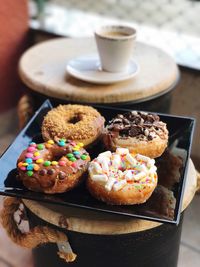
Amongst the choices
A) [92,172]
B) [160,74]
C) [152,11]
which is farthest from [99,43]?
[152,11]

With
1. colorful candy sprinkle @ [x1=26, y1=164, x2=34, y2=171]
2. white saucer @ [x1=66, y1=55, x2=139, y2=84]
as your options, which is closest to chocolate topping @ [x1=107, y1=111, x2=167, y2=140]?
colorful candy sprinkle @ [x1=26, y1=164, x2=34, y2=171]

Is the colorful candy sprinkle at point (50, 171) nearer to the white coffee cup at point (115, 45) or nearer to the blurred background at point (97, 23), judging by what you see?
the white coffee cup at point (115, 45)

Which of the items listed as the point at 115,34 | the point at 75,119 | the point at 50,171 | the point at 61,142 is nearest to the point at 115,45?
the point at 115,34

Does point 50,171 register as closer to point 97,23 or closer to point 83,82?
point 83,82

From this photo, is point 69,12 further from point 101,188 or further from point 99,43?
point 101,188

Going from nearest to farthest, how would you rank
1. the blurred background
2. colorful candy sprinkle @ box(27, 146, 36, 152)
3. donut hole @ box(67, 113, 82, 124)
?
colorful candy sprinkle @ box(27, 146, 36, 152)
donut hole @ box(67, 113, 82, 124)
the blurred background

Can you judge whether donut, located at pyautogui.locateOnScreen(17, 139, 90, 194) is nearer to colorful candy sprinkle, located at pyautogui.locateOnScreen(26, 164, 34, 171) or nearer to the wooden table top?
colorful candy sprinkle, located at pyautogui.locateOnScreen(26, 164, 34, 171)
